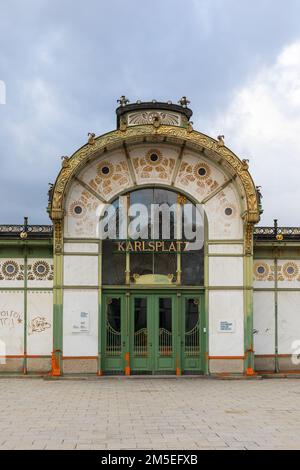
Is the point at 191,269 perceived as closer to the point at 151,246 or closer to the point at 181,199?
the point at 151,246

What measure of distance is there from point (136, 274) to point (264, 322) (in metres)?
4.52

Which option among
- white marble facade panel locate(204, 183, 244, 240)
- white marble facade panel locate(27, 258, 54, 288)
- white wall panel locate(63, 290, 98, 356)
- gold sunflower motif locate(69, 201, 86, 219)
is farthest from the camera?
white marble facade panel locate(27, 258, 54, 288)

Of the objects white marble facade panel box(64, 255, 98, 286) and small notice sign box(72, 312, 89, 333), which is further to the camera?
white marble facade panel box(64, 255, 98, 286)

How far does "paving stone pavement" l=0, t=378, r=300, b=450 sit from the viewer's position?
1031 cm

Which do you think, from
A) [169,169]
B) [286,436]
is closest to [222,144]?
[169,169]

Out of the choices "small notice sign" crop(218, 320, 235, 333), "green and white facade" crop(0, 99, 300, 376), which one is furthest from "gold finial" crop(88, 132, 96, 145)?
"small notice sign" crop(218, 320, 235, 333)

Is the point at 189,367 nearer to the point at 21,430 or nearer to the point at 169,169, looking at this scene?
the point at 169,169

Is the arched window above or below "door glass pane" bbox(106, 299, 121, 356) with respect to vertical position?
above

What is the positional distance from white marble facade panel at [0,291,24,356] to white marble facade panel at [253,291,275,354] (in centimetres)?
737

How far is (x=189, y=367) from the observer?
66.1 ft

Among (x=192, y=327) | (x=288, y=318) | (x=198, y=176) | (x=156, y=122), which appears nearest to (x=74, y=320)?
(x=192, y=327)

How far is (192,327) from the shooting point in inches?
798

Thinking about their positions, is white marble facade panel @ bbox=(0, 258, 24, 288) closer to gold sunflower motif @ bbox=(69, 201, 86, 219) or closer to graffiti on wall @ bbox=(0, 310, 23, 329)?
graffiti on wall @ bbox=(0, 310, 23, 329)

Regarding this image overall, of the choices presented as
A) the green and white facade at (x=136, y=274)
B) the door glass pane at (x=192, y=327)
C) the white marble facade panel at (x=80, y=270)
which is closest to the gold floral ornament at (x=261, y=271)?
the green and white facade at (x=136, y=274)
